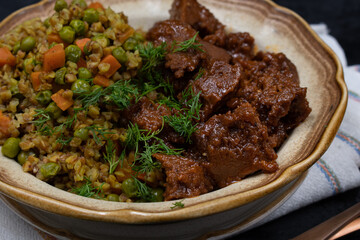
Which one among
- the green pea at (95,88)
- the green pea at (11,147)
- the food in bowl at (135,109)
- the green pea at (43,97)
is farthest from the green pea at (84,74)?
the green pea at (11,147)

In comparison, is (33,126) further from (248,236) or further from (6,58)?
(248,236)

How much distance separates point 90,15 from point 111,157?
5.14 feet

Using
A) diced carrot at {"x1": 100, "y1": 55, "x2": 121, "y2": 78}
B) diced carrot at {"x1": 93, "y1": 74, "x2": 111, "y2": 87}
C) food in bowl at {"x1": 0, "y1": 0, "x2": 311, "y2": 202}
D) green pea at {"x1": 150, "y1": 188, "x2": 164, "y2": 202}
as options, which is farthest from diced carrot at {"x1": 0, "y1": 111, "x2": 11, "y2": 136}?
green pea at {"x1": 150, "y1": 188, "x2": 164, "y2": 202}

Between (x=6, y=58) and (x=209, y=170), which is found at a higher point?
(x=6, y=58)

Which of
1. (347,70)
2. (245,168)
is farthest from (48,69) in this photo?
(347,70)

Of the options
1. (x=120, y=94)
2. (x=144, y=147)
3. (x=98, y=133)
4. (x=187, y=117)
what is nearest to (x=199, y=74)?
(x=187, y=117)

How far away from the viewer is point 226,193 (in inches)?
121

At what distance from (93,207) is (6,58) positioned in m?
2.02

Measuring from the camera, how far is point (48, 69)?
3812mm

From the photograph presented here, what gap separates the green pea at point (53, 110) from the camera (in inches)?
145

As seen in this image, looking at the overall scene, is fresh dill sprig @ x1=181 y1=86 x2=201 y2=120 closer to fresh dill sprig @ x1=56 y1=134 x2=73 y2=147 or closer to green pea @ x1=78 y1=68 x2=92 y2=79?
green pea @ x1=78 y1=68 x2=92 y2=79

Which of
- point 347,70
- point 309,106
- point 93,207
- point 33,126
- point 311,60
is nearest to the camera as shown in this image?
point 93,207

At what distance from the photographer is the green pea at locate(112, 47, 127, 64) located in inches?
155

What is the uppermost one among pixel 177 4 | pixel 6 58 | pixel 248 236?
pixel 177 4
